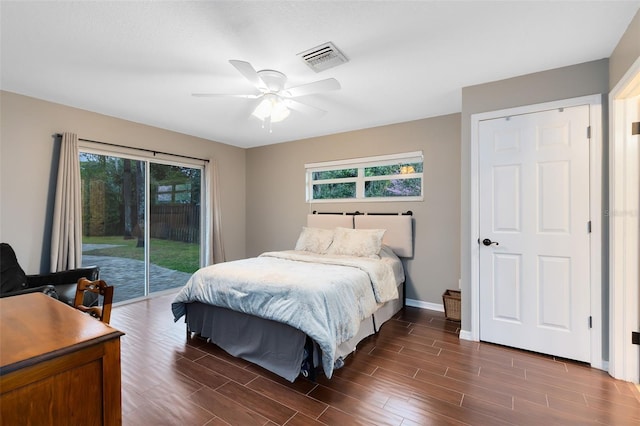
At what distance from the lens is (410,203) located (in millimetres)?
4027

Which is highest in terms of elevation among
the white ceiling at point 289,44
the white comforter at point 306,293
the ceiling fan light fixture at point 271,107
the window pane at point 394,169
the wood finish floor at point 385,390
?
the white ceiling at point 289,44

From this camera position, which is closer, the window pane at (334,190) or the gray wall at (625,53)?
the gray wall at (625,53)

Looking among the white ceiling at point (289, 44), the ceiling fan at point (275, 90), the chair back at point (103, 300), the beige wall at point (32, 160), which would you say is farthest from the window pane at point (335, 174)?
the chair back at point (103, 300)

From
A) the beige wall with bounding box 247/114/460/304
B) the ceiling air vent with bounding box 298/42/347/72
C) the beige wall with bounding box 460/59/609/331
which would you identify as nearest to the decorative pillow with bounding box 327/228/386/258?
the beige wall with bounding box 247/114/460/304

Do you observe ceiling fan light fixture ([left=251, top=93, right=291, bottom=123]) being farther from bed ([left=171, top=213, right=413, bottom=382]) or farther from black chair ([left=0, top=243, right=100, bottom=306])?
black chair ([left=0, top=243, right=100, bottom=306])

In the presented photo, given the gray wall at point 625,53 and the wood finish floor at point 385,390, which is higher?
the gray wall at point 625,53

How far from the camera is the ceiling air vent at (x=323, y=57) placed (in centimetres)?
221

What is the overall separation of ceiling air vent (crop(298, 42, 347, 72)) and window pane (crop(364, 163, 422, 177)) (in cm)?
204

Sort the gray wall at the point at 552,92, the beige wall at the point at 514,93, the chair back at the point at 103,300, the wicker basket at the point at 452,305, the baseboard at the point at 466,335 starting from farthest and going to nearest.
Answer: the wicker basket at the point at 452,305
the baseboard at the point at 466,335
the beige wall at the point at 514,93
the gray wall at the point at 552,92
the chair back at the point at 103,300

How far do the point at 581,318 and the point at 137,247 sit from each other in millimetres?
5137

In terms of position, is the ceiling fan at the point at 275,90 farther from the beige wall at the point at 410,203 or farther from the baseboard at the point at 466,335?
the baseboard at the point at 466,335

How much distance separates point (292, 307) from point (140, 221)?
320cm

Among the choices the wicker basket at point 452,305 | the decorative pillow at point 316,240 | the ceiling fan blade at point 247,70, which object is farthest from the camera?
the decorative pillow at point 316,240

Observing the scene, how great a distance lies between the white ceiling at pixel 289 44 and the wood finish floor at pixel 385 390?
250 cm
